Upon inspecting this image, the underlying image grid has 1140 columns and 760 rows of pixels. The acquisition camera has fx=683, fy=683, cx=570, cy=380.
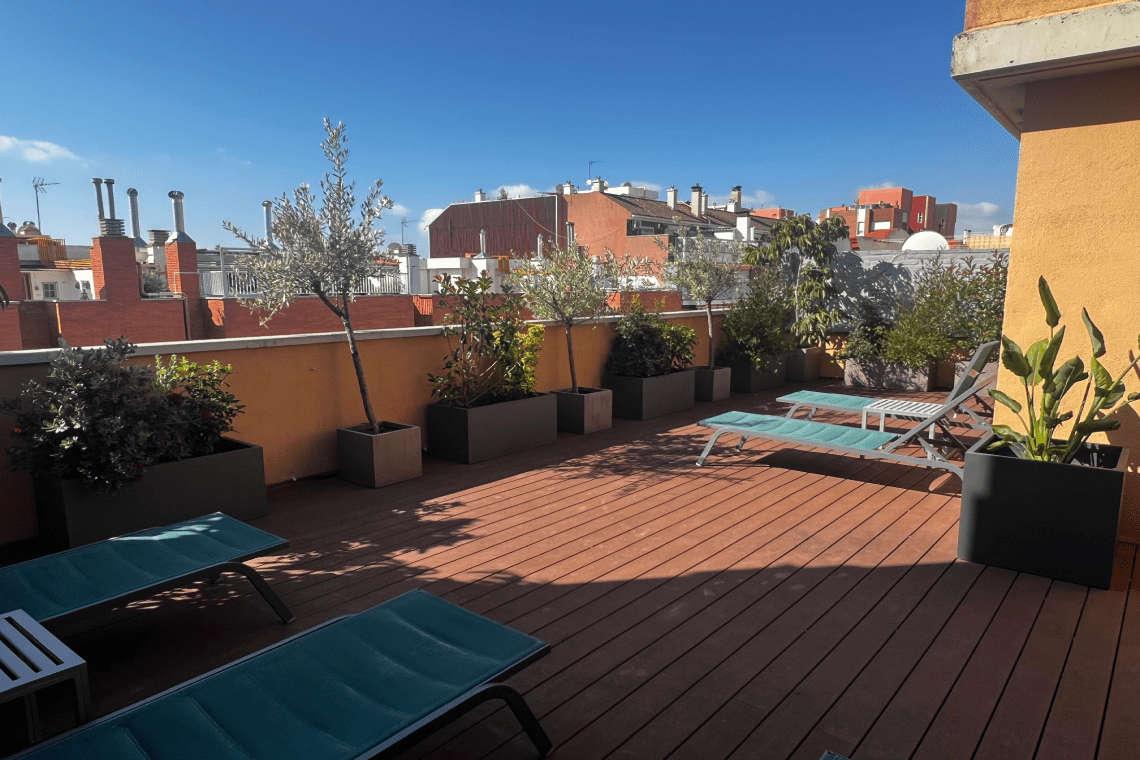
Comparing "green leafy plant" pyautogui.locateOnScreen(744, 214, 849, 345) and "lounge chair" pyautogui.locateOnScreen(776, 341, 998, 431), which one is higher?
"green leafy plant" pyautogui.locateOnScreen(744, 214, 849, 345)

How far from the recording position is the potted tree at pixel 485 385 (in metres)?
5.95

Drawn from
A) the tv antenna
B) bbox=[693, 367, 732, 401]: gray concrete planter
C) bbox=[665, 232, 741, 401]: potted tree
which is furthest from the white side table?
the tv antenna

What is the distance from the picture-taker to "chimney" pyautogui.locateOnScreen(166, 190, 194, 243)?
1925cm

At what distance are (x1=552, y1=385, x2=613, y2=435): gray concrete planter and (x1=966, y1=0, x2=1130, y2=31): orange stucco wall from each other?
4299 mm

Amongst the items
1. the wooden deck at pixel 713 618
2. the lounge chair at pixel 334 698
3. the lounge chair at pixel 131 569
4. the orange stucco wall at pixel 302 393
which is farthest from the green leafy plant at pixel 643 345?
the lounge chair at pixel 334 698

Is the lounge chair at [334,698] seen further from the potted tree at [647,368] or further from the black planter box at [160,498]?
the potted tree at [647,368]

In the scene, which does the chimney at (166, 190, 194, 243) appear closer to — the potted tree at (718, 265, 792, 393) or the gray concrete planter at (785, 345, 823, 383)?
the potted tree at (718, 265, 792, 393)

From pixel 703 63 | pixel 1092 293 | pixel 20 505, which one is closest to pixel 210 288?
pixel 20 505

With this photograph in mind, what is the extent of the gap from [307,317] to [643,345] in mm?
12024

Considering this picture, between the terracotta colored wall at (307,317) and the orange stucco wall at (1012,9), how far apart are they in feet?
48.5

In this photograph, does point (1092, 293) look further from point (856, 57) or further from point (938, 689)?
point (856, 57)

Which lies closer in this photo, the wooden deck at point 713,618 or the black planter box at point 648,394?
the wooden deck at point 713,618

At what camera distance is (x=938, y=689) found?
2.54m

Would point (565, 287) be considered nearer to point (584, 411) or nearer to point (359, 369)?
point (584, 411)
